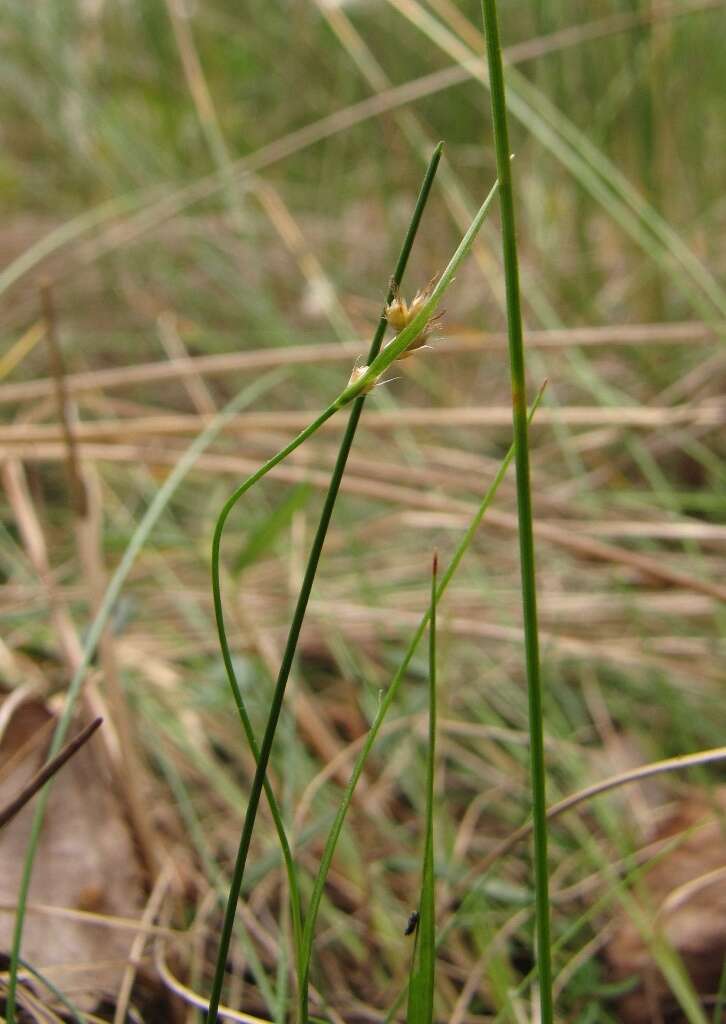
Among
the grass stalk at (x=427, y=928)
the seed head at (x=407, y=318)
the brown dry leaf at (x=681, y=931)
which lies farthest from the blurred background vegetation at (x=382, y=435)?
the seed head at (x=407, y=318)

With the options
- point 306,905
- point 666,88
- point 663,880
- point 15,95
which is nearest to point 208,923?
point 306,905

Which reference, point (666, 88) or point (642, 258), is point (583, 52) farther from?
point (642, 258)

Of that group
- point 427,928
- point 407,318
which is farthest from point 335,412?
point 427,928

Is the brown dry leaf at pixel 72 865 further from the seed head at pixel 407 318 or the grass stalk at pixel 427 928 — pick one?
the seed head at pixel 407 318

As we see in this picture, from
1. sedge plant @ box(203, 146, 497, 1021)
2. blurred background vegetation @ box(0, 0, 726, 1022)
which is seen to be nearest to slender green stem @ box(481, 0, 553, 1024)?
sedge plant @ box(203, 146, 497, 1021)

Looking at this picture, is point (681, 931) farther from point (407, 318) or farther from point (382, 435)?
point (382, 435)
